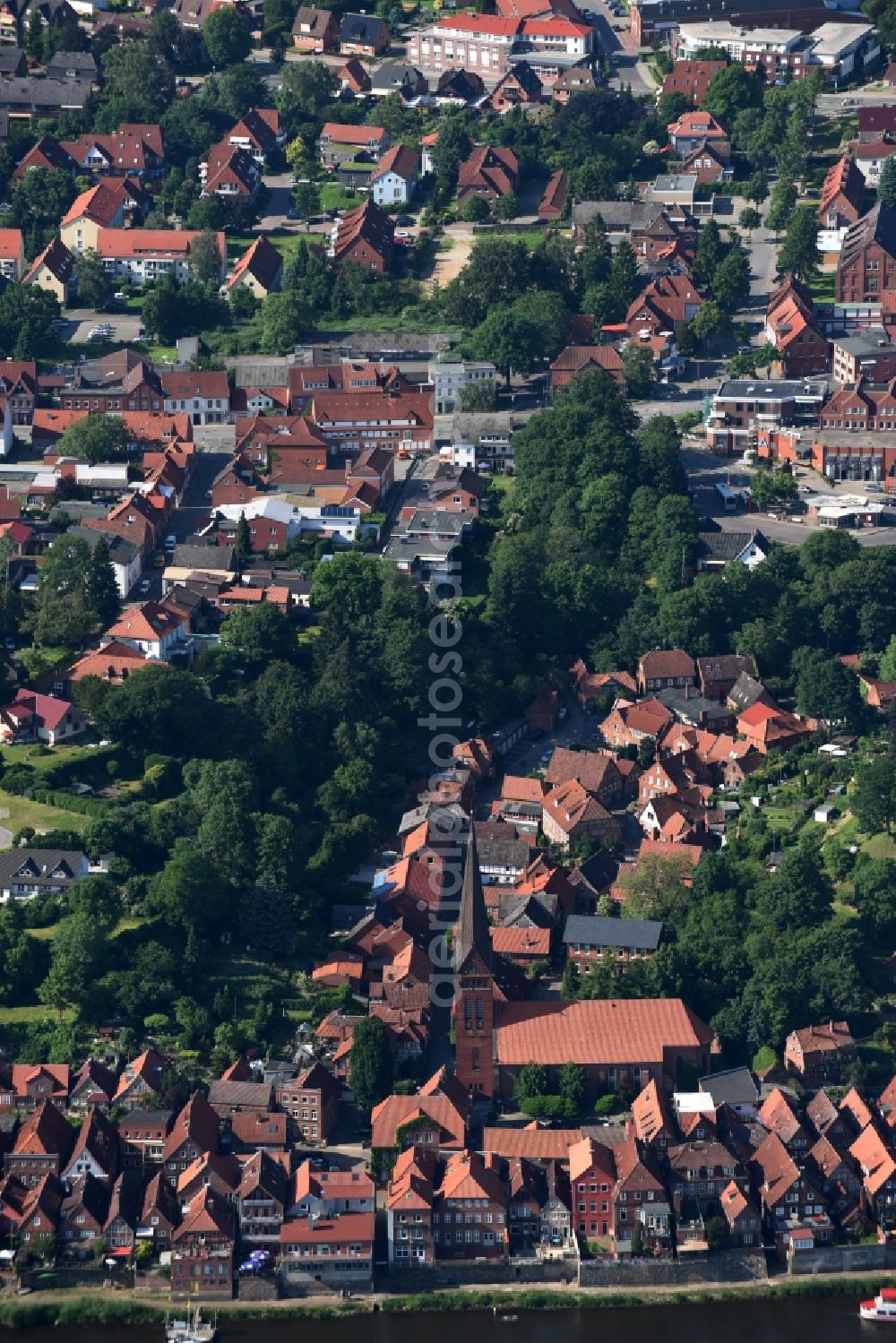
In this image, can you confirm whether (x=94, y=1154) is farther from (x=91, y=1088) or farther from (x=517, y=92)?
(x=517, y=92)

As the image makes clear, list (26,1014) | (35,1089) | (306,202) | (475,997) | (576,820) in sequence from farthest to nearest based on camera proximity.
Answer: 1. (306,202)
2. (576,820)
3. (26,1014)
4. (475,997)
5. (35,1089)

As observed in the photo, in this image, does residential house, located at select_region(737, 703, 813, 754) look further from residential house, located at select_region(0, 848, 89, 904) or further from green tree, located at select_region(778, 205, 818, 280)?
green tree, located at select_region(778, 205, 818, 280)

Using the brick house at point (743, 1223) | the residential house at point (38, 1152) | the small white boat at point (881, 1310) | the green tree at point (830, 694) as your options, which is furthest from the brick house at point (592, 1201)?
the green tree at point (830, 694)

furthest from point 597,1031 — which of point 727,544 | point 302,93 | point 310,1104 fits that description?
point 302,93

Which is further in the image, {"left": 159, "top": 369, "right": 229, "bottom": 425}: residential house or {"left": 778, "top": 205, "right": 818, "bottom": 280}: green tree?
{"left": 778, "top": 205, "right": 818, "bottom": 280}: green tree

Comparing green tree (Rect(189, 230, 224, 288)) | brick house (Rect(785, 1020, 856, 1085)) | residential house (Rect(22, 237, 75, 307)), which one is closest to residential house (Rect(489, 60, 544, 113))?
green tree (Rect(189, 230, 224, 288))
